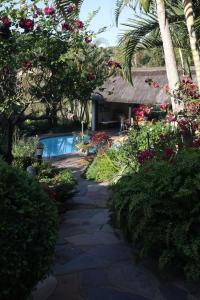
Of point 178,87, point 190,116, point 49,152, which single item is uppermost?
point 178,87

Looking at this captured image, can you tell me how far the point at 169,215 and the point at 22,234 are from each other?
6.49ft

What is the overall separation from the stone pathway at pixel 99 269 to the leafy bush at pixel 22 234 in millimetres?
854

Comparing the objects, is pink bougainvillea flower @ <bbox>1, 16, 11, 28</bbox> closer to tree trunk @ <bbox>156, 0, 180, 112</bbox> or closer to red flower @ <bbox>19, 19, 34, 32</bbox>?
red flower @ <bbox>19, 19, 34, 32</bbox>

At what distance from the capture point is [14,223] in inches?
133

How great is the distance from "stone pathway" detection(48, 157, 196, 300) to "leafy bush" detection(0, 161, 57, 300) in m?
0.85

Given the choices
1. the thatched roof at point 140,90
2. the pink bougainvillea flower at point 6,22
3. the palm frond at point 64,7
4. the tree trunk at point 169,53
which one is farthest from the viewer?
the thatched roof at point 140,90

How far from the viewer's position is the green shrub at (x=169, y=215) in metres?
4.45

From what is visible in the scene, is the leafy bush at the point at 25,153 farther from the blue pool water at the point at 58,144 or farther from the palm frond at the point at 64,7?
the blue pool water at the point at 58,144

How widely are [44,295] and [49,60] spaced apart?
4.33 m

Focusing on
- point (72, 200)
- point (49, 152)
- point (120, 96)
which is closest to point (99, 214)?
point (72, 200)

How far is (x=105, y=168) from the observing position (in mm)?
11094

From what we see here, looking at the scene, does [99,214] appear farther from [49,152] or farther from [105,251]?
[49,152]

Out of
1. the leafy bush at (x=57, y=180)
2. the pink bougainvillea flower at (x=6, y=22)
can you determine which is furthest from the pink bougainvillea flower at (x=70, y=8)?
the leafy bush at (x=57, y=180)

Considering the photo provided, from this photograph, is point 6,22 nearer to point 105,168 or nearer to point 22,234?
point 22,234
